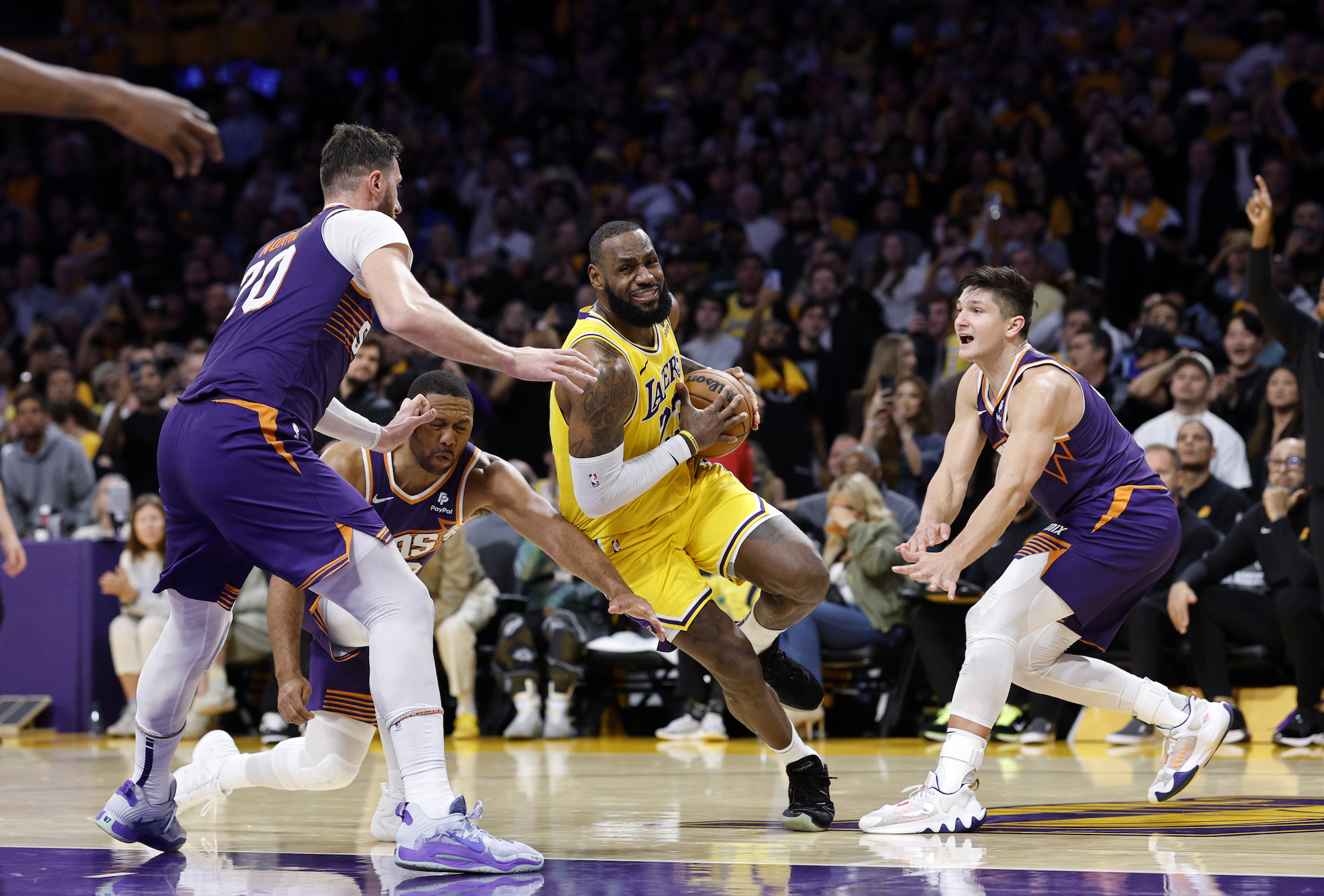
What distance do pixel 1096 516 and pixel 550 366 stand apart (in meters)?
2.25

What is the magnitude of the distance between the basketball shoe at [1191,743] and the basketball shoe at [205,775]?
3.25 meters

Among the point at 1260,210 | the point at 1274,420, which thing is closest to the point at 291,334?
the point at 1260,210

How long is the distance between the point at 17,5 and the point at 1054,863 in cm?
2019

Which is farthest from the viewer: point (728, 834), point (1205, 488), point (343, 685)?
point (1205, 488)

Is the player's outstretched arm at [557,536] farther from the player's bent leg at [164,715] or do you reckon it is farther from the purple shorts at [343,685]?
the player's bent leg at [164,715]

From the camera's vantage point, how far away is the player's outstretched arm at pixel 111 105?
9.04ft

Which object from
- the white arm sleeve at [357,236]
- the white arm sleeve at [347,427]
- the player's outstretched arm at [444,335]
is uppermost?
the white arm sleeve at [357,236]

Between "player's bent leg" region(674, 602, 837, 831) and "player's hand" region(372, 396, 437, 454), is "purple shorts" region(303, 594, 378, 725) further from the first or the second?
"player's bent leg" region(674, 602, 837, 831)

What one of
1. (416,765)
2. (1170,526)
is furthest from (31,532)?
(1170,526)

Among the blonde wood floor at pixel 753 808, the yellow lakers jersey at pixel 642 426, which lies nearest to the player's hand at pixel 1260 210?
the blonde wood floor at pixel 753 808

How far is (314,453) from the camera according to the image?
3.93 m

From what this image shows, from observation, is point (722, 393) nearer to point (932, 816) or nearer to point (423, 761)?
point (932, 816)

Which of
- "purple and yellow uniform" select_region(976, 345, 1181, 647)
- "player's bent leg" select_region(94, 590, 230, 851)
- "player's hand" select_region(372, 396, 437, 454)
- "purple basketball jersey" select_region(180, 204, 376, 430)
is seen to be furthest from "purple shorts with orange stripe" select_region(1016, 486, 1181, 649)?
"player's bent leg" select_region(94, 590, 230, 851)

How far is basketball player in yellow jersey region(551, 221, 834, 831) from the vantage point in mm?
4699
